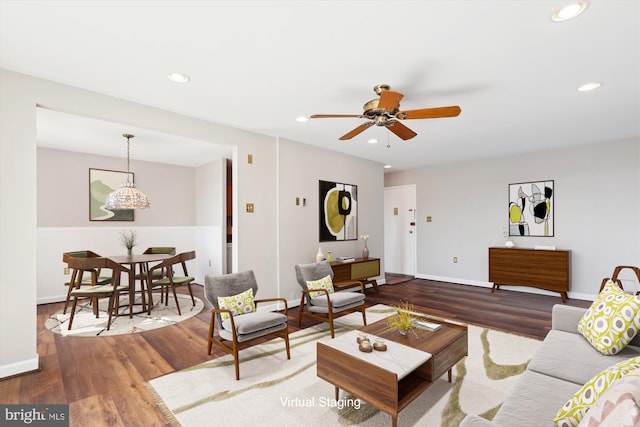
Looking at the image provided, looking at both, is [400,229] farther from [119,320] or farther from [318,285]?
[119,320]

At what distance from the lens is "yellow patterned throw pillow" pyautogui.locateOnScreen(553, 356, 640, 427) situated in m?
1.25

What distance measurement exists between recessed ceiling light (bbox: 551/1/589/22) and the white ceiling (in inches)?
1.9


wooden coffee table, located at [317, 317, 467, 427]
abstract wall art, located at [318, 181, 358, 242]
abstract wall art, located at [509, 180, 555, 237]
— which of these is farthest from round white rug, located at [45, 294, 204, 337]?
abstract wall art, located at [509, 180, 555, 237]

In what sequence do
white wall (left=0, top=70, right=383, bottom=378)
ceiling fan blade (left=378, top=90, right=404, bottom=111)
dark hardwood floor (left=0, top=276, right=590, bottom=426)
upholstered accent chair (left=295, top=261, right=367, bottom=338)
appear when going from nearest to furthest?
dark hardwood floor (left=0, top=276, right=590, bottom=426), ceiling fan blade (left=378, top=90, right=404, bottom=111), white wall (left=0, top=70, right=383, bottom=378), upholstered accent chair (left=295, top=261, right=367, bottom=338)

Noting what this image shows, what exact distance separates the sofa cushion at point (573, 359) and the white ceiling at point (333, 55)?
2166 mm

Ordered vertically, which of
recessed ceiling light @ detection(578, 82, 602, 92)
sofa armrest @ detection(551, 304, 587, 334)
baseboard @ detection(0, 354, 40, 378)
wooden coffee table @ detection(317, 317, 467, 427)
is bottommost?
baseboard @ detection(0, 354, 40, 378)

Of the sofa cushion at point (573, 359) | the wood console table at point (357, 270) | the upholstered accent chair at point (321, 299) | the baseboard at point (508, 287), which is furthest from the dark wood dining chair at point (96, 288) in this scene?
the baseboard at point (508, 287)

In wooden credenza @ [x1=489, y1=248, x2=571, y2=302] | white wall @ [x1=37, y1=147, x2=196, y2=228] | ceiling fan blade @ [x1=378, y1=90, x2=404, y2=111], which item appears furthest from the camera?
white wall @ [x1=37, y1=147, x2=196, y2=228]

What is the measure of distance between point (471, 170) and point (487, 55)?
449 centimetres

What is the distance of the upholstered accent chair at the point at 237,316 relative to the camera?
2.68 meters

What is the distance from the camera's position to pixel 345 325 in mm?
3881

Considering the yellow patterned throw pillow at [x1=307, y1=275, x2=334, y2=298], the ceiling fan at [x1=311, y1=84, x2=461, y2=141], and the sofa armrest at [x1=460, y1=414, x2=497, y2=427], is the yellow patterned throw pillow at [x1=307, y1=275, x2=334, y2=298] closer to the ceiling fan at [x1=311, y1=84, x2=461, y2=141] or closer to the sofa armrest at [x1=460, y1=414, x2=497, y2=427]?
the ceiling fan at [x1=311, y1=84, x2=461, y2=141]

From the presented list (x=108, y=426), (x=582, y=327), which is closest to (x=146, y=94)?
(x=108, y=426)

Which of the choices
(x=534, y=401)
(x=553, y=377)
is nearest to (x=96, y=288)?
(x=534, y=401)
